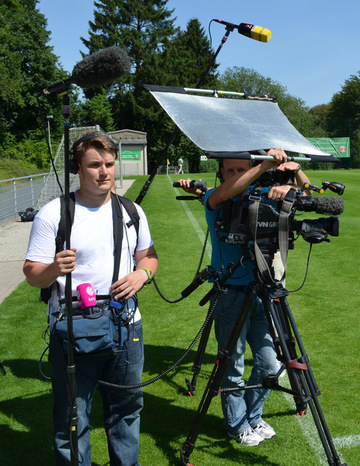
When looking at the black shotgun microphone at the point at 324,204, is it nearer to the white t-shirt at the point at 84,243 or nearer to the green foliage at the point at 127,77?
the white t-shirt at the point at 84,243

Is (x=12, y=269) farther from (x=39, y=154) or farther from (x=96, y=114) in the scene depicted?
(x=96, y=114)

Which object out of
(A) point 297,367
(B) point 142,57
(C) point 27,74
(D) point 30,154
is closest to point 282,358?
(A) point 297,367

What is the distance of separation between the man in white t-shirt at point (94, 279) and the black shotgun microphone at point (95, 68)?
1.25 feet

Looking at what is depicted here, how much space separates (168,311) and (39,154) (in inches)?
1738

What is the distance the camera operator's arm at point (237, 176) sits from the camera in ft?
8.61

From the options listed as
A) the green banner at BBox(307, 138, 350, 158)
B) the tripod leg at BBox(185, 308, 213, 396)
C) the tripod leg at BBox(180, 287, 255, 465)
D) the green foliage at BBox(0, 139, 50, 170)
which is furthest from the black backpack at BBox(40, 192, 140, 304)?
the green banner at BBox(307, 138, 350, 158)

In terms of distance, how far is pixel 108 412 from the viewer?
9.52 ft

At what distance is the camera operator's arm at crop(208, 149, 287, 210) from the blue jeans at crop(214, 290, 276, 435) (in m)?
0.71

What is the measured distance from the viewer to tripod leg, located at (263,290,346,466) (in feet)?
9.18

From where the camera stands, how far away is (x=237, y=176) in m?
2.81

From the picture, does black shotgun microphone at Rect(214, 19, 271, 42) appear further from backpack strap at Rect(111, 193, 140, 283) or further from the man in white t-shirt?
backpack strap at Rect(111, 193, 140, 283)

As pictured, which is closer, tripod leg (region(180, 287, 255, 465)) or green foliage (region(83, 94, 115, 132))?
tripod leg (region(180, 287, 255, 465))

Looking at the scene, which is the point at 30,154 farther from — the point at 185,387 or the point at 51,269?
the point at 51,269

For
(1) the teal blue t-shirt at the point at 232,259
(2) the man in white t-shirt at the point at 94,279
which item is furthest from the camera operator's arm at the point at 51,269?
(1) the teal blue t-shirt at the point at 232,259
